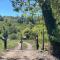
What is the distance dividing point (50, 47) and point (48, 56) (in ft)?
3.57

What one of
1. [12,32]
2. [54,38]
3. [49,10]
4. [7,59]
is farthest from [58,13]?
[12,32]

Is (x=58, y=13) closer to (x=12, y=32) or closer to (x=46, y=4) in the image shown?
(x=46, y=4)

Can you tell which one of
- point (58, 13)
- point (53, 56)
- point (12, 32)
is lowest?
point (12, 32)

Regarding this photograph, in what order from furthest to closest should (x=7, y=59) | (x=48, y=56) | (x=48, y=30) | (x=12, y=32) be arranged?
(x=12, y=32), (x=48, y=30), (x=48, y=56), (x=7, y=59)

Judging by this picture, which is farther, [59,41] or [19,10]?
[19,10]

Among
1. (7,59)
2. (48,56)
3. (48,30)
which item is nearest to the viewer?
(7,59)

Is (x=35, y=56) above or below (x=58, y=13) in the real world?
below

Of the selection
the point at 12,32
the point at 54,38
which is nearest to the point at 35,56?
the point at 54,38

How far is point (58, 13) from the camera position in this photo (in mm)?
13797

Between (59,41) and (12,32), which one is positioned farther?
(12,32)

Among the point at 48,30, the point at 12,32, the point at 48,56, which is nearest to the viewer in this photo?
the point at 48,56

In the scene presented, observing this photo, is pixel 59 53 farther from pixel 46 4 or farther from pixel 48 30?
pixel 46 4

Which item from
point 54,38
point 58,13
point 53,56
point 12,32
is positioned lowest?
point 12,32

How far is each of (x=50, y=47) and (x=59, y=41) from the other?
80cm
